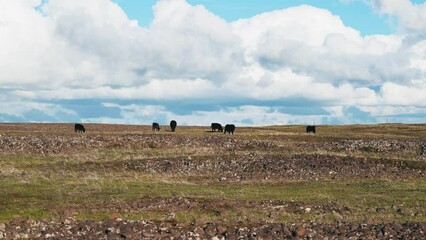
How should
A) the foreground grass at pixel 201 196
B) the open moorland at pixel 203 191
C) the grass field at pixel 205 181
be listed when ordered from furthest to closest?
the grass field at pixel 205 181 < the foreground grass at pixel 201 196 < the open moorland at pixel 203 191

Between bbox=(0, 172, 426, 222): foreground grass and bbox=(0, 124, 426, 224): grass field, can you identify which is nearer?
bbox=(0, 172, 426, 222): foreground grass

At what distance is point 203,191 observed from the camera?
37.1 meters

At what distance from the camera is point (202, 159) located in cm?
5225

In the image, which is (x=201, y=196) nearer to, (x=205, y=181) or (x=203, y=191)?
(x=203, y=191)

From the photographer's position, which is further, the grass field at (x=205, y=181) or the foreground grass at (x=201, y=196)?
the grass field at (x=205, y=181)

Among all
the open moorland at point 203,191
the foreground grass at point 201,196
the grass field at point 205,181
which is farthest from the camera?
the grass field at point 205,181

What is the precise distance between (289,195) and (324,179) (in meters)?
10.3

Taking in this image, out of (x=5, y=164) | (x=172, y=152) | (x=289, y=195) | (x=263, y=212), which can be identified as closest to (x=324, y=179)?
(x=289, y=195)

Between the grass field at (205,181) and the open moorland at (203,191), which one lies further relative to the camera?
the grass field at (205,181)

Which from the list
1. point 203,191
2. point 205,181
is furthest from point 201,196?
point 205,181

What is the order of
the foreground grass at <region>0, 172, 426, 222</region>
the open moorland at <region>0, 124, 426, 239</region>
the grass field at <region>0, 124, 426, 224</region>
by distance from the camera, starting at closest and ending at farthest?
the open moorland at <region>0, 124, 426, 239</region> < the foreground grass at <region>0, 172, 426, 222</region> < the grass field at <region>0, 124, 426, 224</region>

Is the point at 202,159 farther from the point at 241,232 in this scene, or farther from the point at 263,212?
the point at 241,232

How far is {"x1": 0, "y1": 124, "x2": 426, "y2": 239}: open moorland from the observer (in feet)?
78.5

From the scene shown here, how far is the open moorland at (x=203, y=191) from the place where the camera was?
78.5 feet
